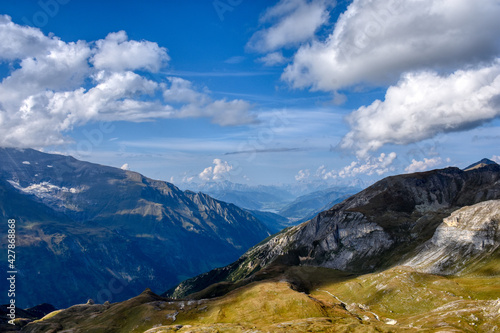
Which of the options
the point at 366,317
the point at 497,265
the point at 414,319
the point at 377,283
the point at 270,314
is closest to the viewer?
the point at 414,319

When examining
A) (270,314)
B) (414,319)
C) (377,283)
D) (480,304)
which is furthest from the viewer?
(377,283)

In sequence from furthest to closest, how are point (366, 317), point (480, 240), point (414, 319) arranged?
1. point (480, 240)
2. point (366, 317)
3. point (414, 319)

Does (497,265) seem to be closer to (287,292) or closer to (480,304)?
(480,304)

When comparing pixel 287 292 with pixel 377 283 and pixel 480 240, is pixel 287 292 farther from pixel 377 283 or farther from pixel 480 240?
pixel 480 240

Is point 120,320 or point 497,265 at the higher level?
point 120,320

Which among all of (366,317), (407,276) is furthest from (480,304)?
(407,276)

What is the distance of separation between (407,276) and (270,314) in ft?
266

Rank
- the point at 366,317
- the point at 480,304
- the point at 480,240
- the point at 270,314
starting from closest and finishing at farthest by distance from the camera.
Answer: the point at 480,304 < the point at 366,317 < the point at 270,314 < the point at 480,240

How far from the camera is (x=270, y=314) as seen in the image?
515ft

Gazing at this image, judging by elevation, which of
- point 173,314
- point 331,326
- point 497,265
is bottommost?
point 497,265

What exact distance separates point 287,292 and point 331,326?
62.7 meters

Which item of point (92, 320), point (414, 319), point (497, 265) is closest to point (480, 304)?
point (414, 319)

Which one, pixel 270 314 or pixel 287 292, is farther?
pixel 287 292

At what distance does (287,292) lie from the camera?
179 m
